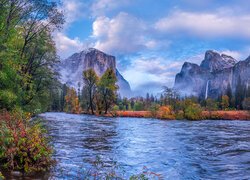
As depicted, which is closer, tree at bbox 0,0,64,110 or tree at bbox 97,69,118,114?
tree at bbox 0,0,64,110

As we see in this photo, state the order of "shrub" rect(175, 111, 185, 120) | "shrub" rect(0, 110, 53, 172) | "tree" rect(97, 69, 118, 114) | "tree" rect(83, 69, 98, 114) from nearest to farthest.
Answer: "shrub" rect(0, 110, 53, 172), "shrub" rect(175, 111, 185, 120), "tree" rect(97, 69, 118, 114), "tree" rect(83, 69, 98, 114)

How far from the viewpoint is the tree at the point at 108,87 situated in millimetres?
83688

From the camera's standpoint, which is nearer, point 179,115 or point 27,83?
point 27,83

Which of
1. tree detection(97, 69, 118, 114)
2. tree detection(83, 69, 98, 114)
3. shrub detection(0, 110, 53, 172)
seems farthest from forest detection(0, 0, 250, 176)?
tree detection(83, 69, 98, 114)

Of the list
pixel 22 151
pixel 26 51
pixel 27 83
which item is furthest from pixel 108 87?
pixel 22 151

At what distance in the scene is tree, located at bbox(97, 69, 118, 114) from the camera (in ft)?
275

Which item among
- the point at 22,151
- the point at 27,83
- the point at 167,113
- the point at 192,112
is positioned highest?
the point at 27,83

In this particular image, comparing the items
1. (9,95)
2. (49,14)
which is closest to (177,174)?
(9,95)

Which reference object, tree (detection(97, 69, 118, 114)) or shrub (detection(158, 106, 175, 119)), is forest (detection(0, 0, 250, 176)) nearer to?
shrub (detection(158, 106, 175, 119))

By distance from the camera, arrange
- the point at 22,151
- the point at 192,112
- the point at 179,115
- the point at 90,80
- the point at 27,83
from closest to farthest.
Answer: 1. the point at 22,151
2. the point at 27,83
3. the point at 192,112
4. the point at 179,115
5. the point at 90,80

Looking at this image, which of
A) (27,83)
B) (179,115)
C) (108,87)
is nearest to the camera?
Answer: (27,83)

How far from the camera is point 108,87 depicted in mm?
83562

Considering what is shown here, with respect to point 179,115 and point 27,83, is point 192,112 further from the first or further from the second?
point 27,83

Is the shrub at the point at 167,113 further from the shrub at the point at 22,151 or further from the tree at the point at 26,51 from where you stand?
the shrub at the point at 22,151
